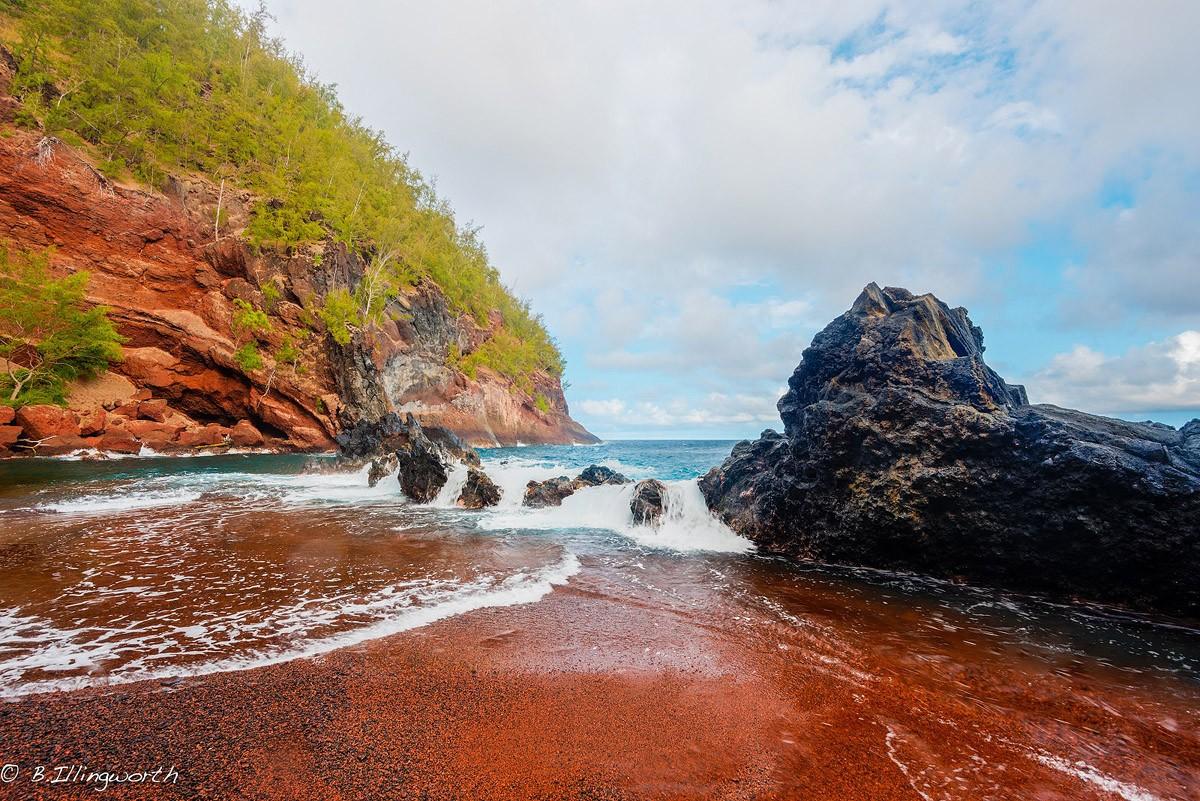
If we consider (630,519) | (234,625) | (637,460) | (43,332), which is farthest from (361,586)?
(637,460)

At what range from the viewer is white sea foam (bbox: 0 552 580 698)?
130 inches

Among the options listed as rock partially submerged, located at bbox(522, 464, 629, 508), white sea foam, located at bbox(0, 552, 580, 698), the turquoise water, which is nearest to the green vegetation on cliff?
the turquoise water

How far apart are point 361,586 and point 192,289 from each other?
32396 mm

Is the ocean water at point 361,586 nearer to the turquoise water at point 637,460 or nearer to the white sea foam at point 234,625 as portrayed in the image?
the white sea foam at point 234,625

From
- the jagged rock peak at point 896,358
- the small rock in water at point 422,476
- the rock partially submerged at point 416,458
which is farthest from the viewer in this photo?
the small rock in water at point 422,476

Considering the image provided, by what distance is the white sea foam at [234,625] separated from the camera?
3307mm

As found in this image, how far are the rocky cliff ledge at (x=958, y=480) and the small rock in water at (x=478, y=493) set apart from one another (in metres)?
6.44

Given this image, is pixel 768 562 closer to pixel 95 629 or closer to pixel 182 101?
pixel 95 629

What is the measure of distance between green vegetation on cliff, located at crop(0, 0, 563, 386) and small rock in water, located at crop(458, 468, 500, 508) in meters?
25.2

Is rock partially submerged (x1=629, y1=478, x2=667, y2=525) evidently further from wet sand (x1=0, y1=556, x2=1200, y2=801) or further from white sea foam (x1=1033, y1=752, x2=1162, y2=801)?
white sea foam (x1=1033, y1=752, x2=1162, y2=801)

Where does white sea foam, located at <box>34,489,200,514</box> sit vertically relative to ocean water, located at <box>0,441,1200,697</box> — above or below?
below

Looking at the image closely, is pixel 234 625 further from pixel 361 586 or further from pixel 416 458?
pixel 416 458

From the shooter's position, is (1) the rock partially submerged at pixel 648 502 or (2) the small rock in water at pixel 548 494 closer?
(1) the rock partially submerged at pixel 648 502

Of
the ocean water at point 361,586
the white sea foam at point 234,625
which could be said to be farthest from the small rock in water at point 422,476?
the white sea foam at point 234,625
